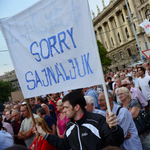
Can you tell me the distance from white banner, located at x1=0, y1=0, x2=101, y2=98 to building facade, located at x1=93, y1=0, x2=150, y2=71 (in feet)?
109

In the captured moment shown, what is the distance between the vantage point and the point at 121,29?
42.8 metres

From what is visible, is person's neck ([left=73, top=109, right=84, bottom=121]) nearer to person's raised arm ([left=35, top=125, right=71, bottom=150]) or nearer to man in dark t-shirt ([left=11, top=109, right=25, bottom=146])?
person's raised arm ([left=35, top=125, right=71, bottom=150])

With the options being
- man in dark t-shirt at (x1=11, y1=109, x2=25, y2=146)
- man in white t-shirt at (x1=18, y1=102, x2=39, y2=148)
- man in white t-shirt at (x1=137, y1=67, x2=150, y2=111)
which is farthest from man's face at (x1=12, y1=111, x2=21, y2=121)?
man in white t-shirt at (x1=137, y1=67, x2=150, y2=111)

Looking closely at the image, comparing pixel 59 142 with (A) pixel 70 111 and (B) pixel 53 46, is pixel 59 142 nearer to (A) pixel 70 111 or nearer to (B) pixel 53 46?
(A) pixel 70 111

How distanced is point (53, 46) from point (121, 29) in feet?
141

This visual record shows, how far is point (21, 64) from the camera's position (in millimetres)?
2625

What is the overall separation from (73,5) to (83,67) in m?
0.76

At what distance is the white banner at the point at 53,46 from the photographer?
7.14 ft

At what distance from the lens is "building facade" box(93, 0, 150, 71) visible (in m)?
34.8

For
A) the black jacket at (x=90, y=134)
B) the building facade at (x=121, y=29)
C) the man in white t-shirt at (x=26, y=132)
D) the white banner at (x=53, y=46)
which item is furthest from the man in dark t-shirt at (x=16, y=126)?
the building facade at (x=121, y=29)

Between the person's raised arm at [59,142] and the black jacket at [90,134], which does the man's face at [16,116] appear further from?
the black jacket at [90,134]

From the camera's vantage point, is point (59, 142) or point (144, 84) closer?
point (59, 142)

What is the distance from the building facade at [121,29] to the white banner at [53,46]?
1308 inches

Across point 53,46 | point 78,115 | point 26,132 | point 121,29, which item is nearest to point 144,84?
point 26,132
